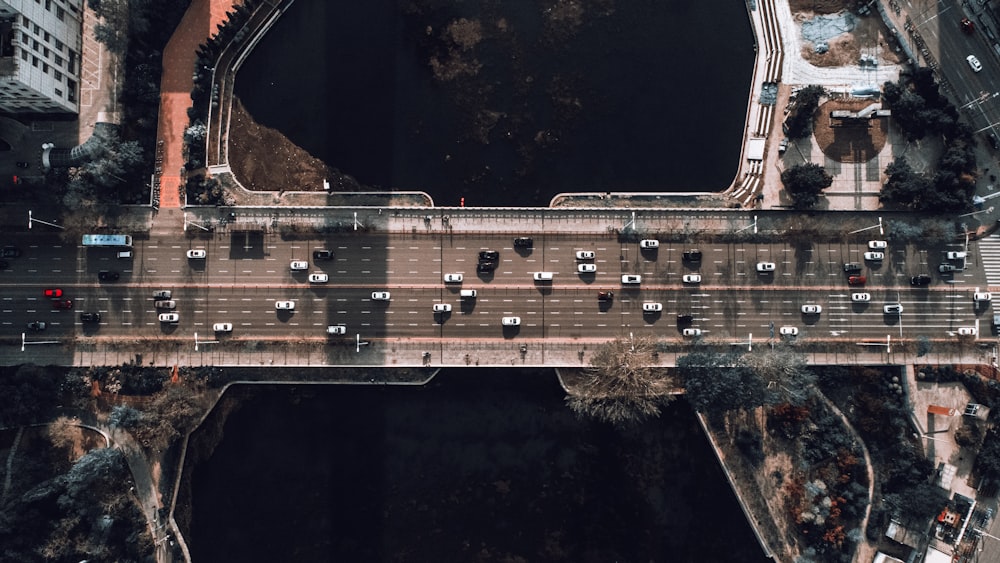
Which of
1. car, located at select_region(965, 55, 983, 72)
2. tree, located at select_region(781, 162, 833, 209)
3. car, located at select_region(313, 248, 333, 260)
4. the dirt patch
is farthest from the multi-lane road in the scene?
car, located at select_region(965, 55, 983, 72)

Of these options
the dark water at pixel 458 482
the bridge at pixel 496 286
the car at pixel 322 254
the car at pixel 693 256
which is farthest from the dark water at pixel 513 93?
the dark water at pixel 458 482

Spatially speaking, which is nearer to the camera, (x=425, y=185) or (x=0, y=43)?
(x=0, y=43)

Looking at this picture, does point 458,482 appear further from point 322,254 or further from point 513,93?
point 513,93

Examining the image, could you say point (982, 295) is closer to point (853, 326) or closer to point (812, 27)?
point (853, 326)

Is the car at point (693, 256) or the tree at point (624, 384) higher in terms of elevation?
the car at point (693, 256)

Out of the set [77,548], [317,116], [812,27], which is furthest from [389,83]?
[77,548]

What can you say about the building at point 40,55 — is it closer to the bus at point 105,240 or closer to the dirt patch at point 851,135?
the bus at point 105,240

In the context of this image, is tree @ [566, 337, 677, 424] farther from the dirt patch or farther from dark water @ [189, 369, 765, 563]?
the dirt patch
